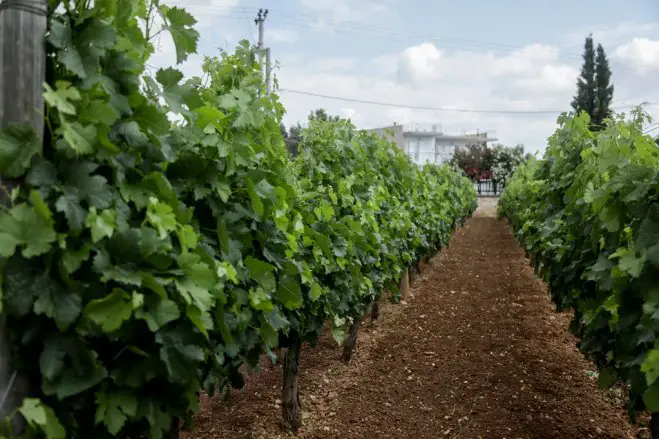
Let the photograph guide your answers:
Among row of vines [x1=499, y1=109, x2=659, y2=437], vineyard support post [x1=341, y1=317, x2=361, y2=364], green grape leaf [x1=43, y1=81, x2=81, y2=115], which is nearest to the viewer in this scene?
green grape leaf [x1=43, y1=81, x2=81, y2=115]

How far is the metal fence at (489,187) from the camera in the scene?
54.7 metres

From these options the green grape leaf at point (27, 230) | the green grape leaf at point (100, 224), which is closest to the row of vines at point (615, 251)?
the green grape leaf at point (100, 224)

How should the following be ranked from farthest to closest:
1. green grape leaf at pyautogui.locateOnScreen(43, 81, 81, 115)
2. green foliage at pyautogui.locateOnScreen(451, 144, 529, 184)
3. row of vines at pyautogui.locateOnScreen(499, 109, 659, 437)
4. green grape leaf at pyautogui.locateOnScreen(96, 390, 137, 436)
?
green foliage at pyautogui.locateOnScreen(451, 144, 529, 184), row of vines at pyautogui.locateOnScreen(499, 109, 659, 437), green grape leaf at pyautogui.locateOnScreen(96, 390, 137, 436), green grape leaf at pyautogui.locateOnScreen(43, 81, 81, 115)

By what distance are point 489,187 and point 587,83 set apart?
15.9 m

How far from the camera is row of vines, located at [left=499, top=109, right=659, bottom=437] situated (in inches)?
100

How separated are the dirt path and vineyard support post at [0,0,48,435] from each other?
294cm

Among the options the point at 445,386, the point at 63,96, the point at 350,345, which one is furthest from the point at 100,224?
the point at 350,345

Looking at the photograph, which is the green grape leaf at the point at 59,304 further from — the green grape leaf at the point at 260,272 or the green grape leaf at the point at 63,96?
the green grape leaf at the point at 260,272

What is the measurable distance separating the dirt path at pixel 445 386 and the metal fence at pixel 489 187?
156 ft

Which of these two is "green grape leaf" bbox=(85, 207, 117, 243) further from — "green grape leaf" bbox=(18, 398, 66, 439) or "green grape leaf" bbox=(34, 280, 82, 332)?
"green grape leaf" bbox=(18, 398, 66, 439)

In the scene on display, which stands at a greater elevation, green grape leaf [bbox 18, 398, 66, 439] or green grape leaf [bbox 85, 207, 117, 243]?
green grape leaf [bbox 85, 207, 117, 243]

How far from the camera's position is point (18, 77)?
170cm

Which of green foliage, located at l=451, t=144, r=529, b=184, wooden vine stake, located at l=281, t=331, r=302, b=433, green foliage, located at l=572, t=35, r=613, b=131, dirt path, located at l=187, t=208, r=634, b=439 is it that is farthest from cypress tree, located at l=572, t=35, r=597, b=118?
wooden vine stake, located at l=281, t=331, r=302, b=433

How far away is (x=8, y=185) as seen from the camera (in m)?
1.70
